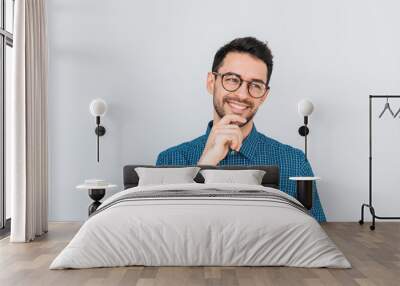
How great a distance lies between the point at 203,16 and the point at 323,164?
2372 mm

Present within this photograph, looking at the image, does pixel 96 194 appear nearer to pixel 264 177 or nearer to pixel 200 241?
pixel 264 177

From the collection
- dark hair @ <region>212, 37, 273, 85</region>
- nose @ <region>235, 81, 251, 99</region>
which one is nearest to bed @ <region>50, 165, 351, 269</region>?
nose @ <region>235, 81, 251, 99</region>

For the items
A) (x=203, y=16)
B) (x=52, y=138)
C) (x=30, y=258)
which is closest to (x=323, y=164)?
(x=203, y=16)

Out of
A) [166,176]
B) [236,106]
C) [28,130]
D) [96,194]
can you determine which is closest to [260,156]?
[236,106]

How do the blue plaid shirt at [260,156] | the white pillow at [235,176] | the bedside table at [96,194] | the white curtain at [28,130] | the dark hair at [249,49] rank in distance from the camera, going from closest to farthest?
the white curtain at [28,130]
the white pillow at [235,176]
the bedside table at [96,194]
the blue plaid shirt at [260,156]
the dark hair at [249,49]

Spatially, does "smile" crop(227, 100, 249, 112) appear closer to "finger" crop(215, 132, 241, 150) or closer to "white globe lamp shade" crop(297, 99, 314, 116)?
"finger" crop(215, 132, 241, 150)

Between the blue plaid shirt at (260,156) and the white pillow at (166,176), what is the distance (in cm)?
50

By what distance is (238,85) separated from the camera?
7.18 m

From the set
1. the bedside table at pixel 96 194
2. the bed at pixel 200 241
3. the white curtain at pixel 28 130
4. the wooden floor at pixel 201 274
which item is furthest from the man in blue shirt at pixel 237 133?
the bed at pixel 200 241

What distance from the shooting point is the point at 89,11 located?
7316 mm

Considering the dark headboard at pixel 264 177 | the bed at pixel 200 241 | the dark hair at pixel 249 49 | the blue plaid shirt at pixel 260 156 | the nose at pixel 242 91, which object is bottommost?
the bed at pixel 200 241

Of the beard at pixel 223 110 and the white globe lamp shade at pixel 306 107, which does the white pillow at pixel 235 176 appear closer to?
the beard at pixel 223 110

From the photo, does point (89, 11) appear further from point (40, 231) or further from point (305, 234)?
point (305, 234)

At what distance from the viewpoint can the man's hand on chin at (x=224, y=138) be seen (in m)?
7.18
